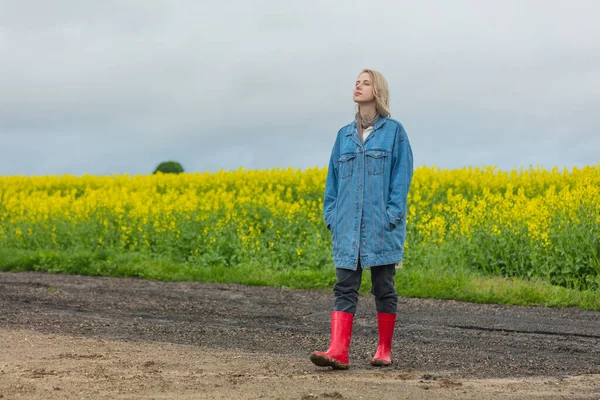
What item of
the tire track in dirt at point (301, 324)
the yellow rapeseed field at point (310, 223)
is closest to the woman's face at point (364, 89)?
the tire track in dirt at point (301, 324)

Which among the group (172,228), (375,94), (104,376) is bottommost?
(104,376)

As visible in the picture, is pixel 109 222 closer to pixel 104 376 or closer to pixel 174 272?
pixel 174 272

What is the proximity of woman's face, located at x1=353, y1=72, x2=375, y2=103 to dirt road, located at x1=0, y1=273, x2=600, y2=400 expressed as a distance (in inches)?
78.8

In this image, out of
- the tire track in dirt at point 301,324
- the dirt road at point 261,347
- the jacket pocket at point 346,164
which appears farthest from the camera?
the tire track in dirt at point 301,324

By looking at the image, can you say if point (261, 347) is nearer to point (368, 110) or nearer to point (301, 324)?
point (301, 324)

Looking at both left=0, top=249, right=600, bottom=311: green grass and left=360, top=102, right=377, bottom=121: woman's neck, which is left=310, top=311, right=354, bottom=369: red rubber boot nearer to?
left=360, top=102, right=377, bottom=121: woman's neck

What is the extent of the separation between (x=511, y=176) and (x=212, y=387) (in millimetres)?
16863

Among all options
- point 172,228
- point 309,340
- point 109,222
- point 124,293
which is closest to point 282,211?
point 172,228

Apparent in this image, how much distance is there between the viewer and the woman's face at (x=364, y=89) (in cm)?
593

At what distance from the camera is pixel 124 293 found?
10.9 meters

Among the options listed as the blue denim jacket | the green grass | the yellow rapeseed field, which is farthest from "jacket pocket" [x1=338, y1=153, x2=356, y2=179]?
the yellow rapeseed field

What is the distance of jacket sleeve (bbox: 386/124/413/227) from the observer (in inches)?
226

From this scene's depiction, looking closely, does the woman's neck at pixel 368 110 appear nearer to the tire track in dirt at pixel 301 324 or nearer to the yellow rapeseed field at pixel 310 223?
the tire track in dirt at pixel 301 324

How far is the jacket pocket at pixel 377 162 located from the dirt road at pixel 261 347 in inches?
57.2
